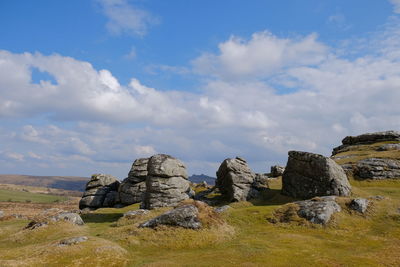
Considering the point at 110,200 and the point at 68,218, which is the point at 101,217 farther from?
the point at 110,200

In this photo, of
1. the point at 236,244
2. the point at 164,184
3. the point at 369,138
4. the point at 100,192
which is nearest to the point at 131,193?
the point at 100,192

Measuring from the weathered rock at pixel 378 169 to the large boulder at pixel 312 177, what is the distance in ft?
56.1

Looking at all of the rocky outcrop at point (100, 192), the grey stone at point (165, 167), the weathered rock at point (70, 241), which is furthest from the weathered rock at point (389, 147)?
the weathered rock at point (70, 241)

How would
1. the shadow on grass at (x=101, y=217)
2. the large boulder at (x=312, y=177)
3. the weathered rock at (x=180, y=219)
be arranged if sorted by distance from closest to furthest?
1. the weathered rock at (x=180, y=219)
2. the large boulder at (x=312, y=177)
3. the shadow on grass at (x=101, y=217)

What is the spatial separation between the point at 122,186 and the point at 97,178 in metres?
13.5

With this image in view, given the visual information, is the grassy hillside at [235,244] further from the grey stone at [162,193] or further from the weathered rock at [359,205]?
the grey stone at [162,193]

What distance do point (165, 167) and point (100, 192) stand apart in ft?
108

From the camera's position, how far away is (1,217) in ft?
273

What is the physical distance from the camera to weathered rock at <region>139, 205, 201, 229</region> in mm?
49844

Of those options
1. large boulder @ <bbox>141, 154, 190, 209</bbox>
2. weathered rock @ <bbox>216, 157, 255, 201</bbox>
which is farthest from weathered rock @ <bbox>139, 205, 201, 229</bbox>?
weathered rock @ <bbox>216, 157, 255, 201</bbox>

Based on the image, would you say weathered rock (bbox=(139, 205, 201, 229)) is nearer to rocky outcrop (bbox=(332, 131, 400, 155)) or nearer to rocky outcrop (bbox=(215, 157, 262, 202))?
rocky outcrop (bbox=(215, 157, 262, 202))

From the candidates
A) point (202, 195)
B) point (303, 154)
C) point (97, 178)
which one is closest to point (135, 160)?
point (97, 178)

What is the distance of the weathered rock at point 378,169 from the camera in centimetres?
8306

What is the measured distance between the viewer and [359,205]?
183ft
